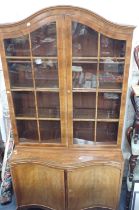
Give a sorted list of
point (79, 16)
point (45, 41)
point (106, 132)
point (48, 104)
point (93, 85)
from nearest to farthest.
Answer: point (79, 16) → point (45, 41) → point (93, 85) → point (48, 104) → point (106, 132)

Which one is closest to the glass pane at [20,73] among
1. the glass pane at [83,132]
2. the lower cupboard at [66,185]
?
the glass pane at [83,132]

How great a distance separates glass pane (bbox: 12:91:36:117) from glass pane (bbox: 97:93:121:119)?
1.69ft

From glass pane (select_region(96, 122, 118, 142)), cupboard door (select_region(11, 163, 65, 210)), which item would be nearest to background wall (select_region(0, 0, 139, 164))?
glass pane (select_region(96, 122, 118, 142))

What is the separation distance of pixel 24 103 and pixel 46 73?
315 millimetres

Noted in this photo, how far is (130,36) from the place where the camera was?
4.83 feet

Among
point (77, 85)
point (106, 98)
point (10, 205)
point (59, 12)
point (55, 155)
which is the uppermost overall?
point (59, 12)

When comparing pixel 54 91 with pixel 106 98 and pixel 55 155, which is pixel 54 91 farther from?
pixel 55 155

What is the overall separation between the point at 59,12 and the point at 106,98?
2.29 feet

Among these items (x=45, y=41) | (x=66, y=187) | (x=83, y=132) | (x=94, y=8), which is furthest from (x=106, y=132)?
(x=94, y=8)

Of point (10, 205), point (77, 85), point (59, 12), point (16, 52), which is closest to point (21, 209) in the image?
point (10, 205)

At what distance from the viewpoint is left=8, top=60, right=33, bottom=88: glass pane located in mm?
1629

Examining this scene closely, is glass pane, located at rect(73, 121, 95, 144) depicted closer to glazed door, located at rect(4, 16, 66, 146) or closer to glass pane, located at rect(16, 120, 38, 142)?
glazed door, located at rect(4, 16, 66, 146)

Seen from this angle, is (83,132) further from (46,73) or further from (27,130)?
(46,73)

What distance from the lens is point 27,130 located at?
6.26 feet
